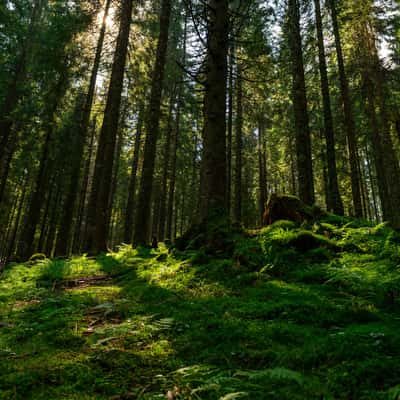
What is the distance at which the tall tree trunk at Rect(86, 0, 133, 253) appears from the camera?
1133 cm

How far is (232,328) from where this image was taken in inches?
123

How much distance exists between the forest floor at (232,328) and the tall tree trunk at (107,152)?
5302 millimetres

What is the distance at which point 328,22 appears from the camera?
16.8 meters

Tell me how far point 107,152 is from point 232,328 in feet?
32.0

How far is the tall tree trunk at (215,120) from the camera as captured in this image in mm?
6836

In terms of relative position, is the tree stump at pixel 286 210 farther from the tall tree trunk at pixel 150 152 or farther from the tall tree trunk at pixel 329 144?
the tall tree trunk at pixel 329 144

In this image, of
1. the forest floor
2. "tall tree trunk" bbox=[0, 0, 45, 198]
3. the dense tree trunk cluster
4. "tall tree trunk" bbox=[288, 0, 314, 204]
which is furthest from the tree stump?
"tall tree trunk" bbox=[0, 0, 45, 198]

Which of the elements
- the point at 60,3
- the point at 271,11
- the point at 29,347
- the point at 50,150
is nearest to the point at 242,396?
the point at 29,347

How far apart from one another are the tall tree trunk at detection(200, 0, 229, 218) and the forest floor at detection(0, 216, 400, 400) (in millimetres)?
1259

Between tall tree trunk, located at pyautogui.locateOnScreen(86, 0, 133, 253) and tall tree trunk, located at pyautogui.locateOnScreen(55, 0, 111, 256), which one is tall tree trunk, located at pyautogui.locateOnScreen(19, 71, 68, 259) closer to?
tall tree trunk, located at pyautogui.locateOnScreen(55, 0, 111, 256)

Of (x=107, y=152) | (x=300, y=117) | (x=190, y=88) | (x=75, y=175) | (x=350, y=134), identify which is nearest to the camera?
(x=190, y=88)

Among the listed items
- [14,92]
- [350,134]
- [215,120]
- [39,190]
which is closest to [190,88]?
[215,120]

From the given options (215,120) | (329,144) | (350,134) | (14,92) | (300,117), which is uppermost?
(14,92)

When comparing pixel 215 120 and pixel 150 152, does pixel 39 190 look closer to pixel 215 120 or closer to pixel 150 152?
pixel 150 152
